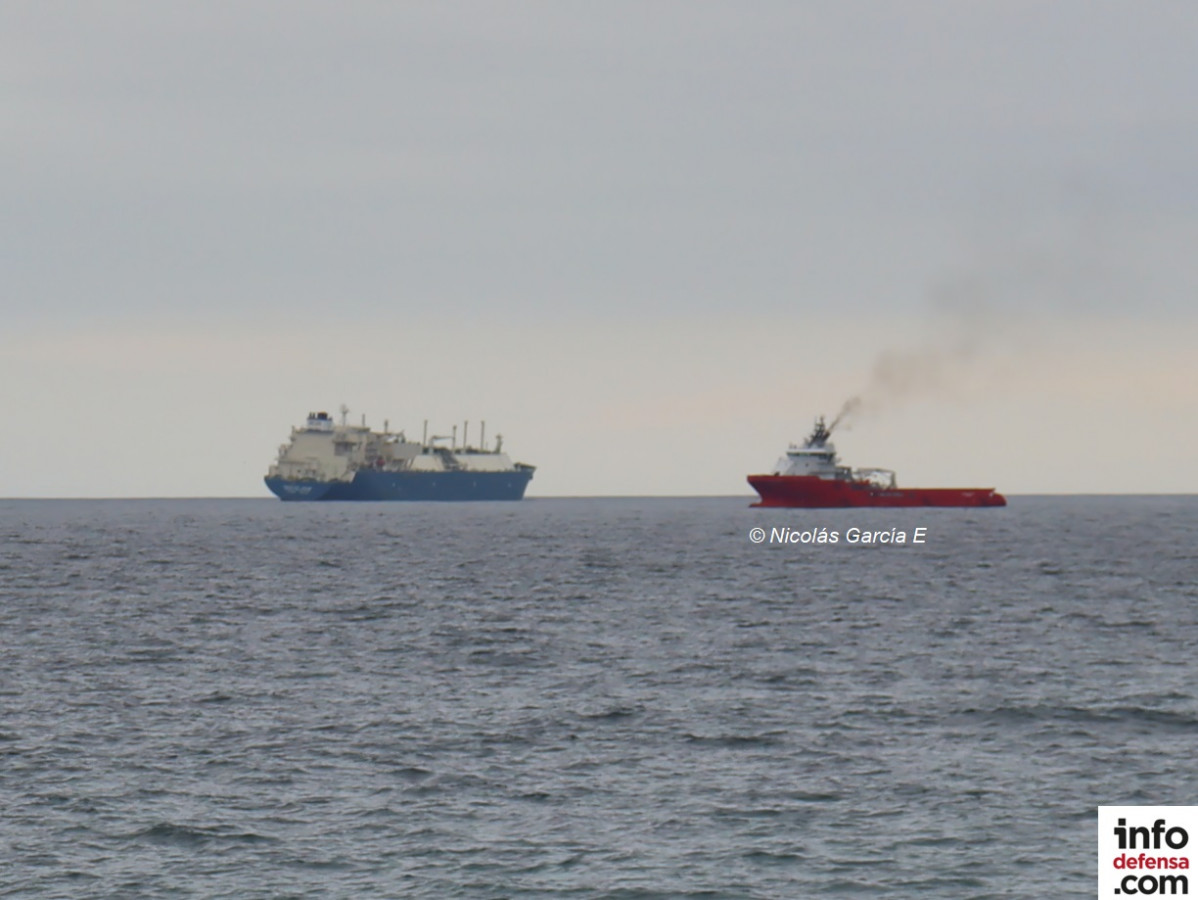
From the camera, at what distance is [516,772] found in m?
27.5

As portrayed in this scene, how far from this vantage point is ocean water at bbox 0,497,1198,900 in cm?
2153

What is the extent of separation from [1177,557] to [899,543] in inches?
1240

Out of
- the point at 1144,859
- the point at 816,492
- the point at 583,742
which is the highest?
the point at 816,492

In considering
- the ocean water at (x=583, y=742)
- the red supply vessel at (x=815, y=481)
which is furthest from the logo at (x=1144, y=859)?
the red supply vessel at (x=815, y=481)

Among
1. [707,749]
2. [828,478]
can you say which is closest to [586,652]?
[707,749]

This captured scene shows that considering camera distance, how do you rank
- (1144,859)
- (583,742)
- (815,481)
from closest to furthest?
(1144,859) → (583,742) → (815,481)

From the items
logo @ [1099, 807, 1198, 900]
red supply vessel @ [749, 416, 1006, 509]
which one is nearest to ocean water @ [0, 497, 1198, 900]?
logo @ [1099, 807, 1198, 900]

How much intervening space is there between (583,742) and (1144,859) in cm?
1391

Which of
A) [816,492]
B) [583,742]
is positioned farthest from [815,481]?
[583,742]

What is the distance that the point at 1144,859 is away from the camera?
18.3 m

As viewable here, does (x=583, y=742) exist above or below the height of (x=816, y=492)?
below

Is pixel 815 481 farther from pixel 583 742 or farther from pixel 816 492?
pixel 583 742

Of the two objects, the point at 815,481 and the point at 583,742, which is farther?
the point at 815,481

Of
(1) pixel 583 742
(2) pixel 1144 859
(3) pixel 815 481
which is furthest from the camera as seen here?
(3) pixel 815 481
